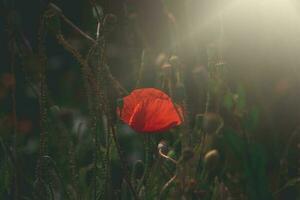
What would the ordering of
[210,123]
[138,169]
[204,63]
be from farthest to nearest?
[204,63] → [138,169] → [210,123]

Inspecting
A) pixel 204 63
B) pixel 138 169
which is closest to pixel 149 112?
pixel 138 169

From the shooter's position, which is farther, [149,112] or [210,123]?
[149,112]

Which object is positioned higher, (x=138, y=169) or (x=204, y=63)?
(x=204, y=63)

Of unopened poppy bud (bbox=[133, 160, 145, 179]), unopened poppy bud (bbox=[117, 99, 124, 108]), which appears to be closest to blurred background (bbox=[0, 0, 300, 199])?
unopened poppy bud (bbox=[133, 160, 145, 179])

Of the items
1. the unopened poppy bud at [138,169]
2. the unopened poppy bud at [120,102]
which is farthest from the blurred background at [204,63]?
the unopened poppy bud at [120,102]

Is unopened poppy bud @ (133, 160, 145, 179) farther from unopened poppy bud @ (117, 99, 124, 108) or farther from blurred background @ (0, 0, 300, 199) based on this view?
unopened poppy bud @ (117, 99, 124, 108)

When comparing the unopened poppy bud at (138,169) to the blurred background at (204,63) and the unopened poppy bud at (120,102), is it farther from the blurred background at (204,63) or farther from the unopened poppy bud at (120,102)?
the unopened poppy bud at (120,102)

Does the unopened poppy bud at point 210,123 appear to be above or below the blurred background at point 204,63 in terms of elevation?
below

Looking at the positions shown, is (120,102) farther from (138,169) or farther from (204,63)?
(204,63)

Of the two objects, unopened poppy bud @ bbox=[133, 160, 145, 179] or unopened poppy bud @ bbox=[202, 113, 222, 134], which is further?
unopened poppy bud @ bbox=[133, 160, 145, 179]
